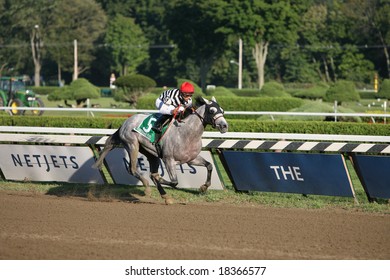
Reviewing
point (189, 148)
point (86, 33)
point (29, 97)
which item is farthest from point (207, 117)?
point (86, 33)

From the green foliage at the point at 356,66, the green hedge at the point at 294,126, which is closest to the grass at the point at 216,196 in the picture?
the green hedge at the point at 294,126

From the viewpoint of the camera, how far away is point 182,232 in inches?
301

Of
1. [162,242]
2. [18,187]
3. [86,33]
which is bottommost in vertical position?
[86,33]

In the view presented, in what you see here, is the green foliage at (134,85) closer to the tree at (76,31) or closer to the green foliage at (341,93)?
the green foliage at (341,93)

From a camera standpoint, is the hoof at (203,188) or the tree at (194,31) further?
the tree at (194,31)

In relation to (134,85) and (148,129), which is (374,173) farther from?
(134,85)

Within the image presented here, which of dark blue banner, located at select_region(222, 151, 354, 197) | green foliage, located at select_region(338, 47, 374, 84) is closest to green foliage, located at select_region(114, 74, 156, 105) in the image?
dark blue banner, located at select_region(222, 151, 354, 197)

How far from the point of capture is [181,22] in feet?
184

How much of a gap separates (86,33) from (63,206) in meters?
71.4

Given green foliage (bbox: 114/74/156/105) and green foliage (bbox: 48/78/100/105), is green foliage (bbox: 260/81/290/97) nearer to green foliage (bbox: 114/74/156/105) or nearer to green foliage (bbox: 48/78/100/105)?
green foliage (bbox: 114/74/156/105)

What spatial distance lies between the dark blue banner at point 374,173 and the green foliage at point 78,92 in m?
27.4

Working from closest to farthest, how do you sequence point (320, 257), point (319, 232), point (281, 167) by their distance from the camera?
point (320, 257) < point (319, 232) < point (281, 167)

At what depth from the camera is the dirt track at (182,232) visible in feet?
21.9

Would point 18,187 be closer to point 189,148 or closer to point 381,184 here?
point 189,148
